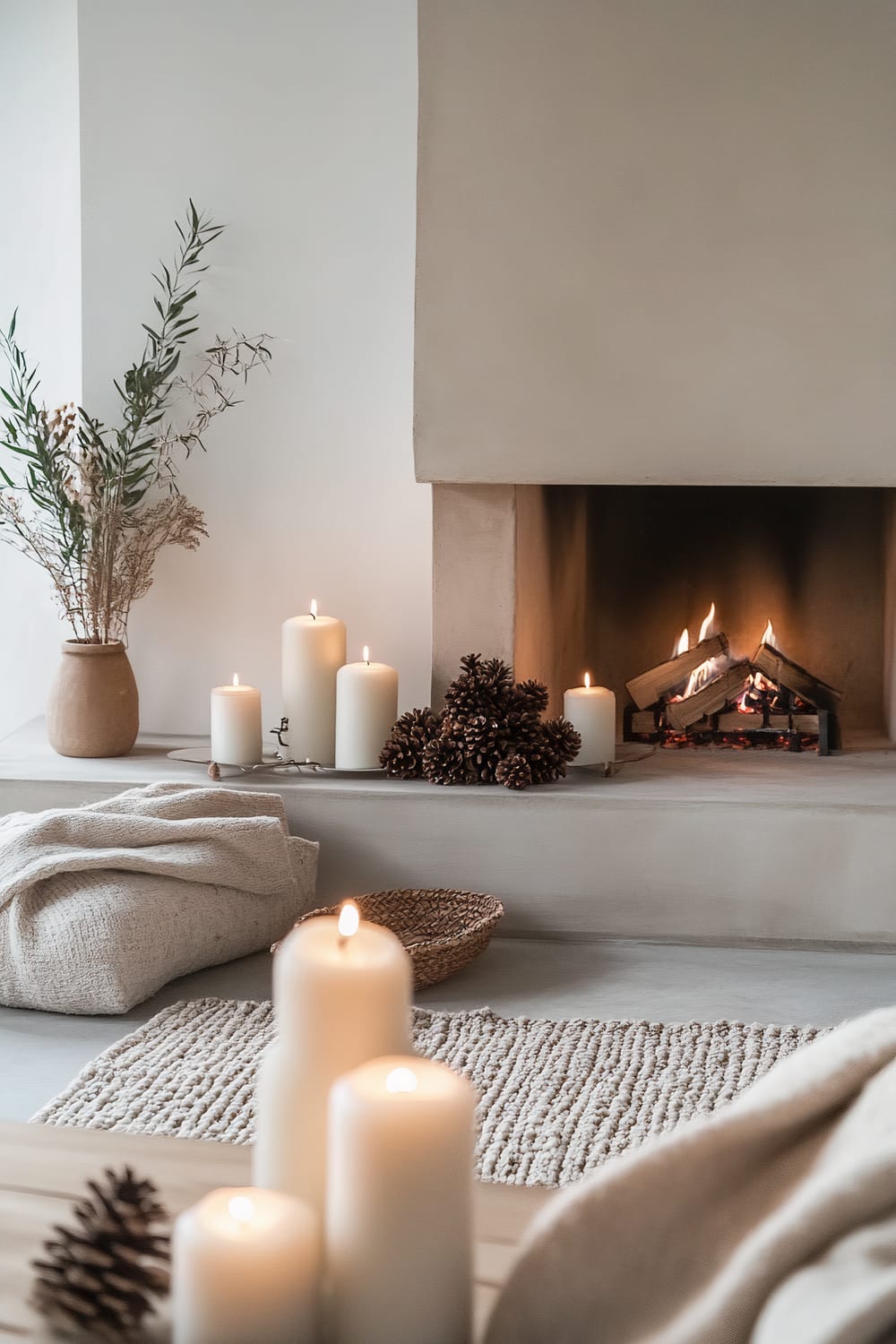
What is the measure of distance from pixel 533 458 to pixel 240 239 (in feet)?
2.67

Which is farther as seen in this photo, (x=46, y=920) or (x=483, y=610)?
(x=483, y=610)

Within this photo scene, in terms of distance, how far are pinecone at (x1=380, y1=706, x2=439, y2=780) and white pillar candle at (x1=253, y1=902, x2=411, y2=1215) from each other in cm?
169

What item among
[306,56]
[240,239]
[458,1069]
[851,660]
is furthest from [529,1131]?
[306,56]

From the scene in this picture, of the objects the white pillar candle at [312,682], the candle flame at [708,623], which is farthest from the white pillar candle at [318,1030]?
the candle flame at [708,623]

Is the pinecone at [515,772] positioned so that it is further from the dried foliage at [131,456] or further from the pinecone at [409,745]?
the dried foliage at [131,456]

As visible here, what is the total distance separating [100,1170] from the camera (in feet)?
2.88

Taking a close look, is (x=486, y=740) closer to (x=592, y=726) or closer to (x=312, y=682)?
(x=592, y=726)

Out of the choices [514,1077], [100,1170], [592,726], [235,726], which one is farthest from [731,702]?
[100,1170]

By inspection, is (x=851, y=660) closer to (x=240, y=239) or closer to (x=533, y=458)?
(x=533, y=458)

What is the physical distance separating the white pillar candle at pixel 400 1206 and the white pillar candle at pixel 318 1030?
4 centimetres

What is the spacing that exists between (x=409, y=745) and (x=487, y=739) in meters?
0.15

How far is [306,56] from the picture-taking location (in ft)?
8.77

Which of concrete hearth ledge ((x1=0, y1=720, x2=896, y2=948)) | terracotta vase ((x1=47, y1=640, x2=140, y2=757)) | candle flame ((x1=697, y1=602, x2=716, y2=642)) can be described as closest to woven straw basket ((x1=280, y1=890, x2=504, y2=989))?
concrete hearth ledge ((x1=0, y1=720, x2=896, y2=948))

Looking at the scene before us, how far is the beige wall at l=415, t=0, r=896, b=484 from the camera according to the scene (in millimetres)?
2279
